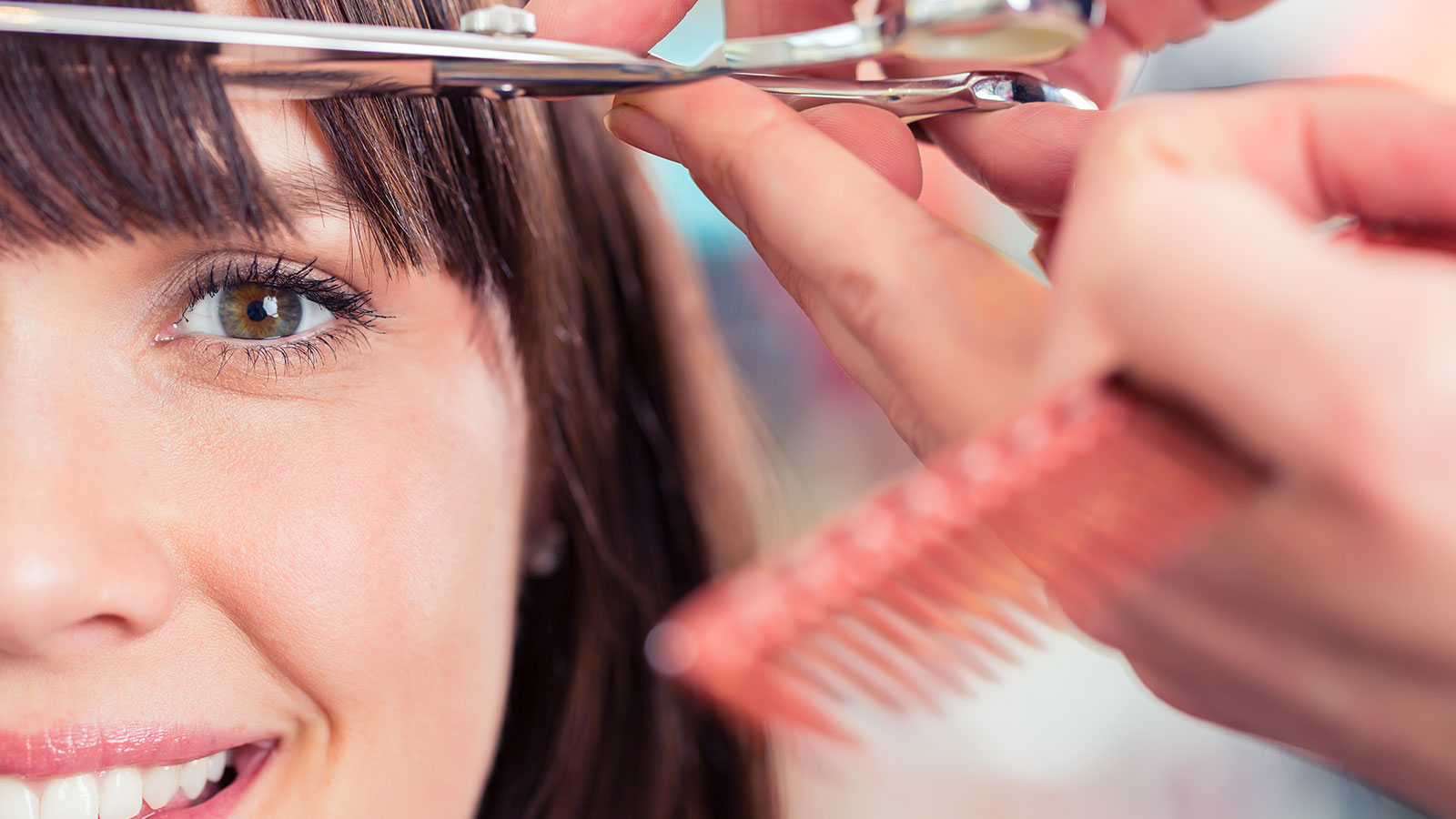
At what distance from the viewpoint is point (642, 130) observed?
583mm

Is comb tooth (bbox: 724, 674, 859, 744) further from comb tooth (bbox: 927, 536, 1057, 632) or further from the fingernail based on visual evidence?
the fingernail

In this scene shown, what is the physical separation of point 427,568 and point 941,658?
42 centimetres

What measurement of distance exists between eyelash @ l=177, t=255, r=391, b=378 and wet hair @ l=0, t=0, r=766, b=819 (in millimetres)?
45

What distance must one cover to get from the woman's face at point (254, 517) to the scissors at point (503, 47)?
0.24ft

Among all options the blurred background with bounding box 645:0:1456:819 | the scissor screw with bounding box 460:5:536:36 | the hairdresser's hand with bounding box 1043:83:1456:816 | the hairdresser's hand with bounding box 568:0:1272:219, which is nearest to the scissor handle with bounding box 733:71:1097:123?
the hairdresser's hand with bounding box 568:0:1272:219

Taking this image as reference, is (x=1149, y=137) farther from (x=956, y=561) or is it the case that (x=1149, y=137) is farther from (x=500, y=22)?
(x=500, y=22)

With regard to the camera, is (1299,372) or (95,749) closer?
(1299,372)

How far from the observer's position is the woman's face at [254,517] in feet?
1.78

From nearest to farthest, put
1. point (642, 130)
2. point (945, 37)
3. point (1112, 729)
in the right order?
point (945, 37) < point (642, 130) < point (1112, 729)

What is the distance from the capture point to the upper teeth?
62cm

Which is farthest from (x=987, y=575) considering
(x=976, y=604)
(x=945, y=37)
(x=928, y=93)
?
(x=928, y=93)

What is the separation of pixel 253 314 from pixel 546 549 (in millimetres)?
376

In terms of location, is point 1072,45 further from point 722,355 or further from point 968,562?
point 722,355

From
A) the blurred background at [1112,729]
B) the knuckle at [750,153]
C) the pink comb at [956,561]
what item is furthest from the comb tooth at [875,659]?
the blurred background at [1112,729]
